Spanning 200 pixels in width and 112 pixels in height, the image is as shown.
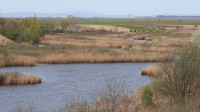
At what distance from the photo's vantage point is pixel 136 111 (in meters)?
15.9

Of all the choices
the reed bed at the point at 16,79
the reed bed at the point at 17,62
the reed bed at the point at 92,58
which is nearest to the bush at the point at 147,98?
the reed bed at the point at 16,79

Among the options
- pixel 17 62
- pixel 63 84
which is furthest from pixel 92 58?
pixel 63 84

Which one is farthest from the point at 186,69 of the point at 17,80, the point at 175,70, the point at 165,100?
the point at 17,80

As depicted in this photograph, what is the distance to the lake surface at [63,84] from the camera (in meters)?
19.6

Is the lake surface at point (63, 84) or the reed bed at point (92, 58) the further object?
the reed bed at point (92, 58)

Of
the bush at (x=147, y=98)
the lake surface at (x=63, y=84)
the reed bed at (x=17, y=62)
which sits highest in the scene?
the bush at (x=147, y=98)

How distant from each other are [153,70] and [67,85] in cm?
819

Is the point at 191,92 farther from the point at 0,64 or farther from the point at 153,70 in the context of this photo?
the point at 0,64

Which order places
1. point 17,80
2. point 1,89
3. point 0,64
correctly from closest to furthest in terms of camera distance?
point 1,89 → point 17,80 → point 0,64

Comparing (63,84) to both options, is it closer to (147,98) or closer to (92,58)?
(147,98)

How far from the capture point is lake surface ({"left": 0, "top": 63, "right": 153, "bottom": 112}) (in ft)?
64.4

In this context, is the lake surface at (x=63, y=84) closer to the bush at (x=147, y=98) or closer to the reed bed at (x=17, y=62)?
the reed bed at (x=17, y=62)

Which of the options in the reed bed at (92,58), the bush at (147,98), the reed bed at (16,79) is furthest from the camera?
the reed bed at (92,58)

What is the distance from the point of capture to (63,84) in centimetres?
2562
